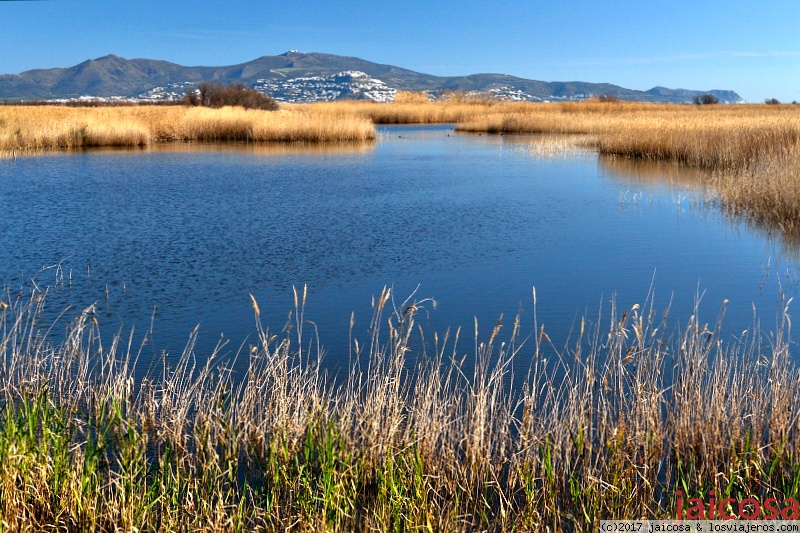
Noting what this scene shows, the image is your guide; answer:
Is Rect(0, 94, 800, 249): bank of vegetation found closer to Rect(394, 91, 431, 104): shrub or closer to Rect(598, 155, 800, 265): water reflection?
Rect(598, 155, 800, 265): water reflection

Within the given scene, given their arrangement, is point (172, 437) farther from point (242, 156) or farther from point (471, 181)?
point (242, 156)

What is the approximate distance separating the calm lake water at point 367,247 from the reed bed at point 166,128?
6469 mm

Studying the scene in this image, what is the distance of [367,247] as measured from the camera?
8.80 meters

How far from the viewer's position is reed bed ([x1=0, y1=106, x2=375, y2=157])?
72.0 feet

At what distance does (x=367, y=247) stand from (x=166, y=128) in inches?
721

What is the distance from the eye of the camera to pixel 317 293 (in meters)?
6.87

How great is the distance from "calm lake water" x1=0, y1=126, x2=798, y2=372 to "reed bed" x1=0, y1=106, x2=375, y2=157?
6469mm

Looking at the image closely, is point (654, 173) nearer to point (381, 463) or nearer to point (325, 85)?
point (381, 463)

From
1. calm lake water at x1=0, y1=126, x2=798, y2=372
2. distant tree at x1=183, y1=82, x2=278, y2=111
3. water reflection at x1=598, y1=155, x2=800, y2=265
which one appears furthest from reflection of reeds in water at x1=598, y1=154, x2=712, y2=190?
distant tree at x1=183, y1=82, x2=278, y2=111

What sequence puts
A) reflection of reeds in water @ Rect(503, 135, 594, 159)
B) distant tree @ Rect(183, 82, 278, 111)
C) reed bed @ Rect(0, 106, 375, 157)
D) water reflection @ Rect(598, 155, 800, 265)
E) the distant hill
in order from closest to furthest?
1. water reflection @ Rect(598, 155, 800, 265)
2. reflection of reeds in water @ Rect(503, 135, 594, 159)
3. reed bed @ Rect(0, 106, 375, 157)
4. distant tree @ Rect(183, 82, 278, 111)
5. the distant hill

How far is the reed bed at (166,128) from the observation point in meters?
21.9

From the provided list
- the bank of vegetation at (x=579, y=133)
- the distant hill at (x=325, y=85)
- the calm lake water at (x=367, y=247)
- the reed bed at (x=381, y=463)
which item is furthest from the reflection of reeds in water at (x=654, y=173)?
the distant hill at (x=325, y=85)

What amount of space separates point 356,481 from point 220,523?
63cm

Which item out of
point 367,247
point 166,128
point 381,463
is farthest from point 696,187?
point 166,128
